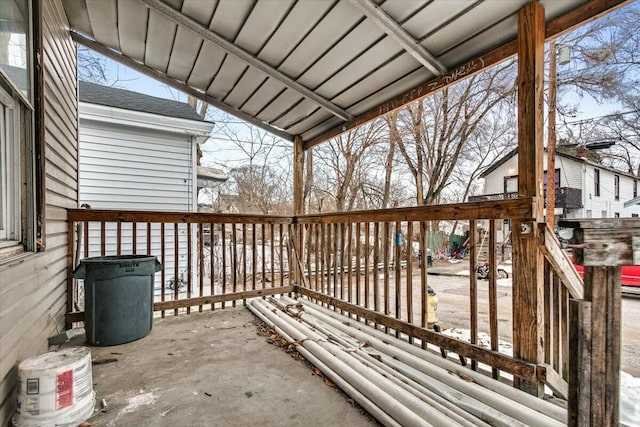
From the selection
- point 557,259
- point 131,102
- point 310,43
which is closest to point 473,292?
point 557,259

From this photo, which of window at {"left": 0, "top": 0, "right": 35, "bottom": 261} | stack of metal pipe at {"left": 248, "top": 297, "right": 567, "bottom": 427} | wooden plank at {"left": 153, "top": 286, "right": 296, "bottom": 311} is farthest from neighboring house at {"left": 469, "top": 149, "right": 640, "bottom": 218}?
window at {"left": 0, "top": 0, "right": 35, "bottom": 261}

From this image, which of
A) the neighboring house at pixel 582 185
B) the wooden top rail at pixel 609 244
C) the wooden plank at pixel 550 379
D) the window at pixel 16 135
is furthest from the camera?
the neighboring house at pixel 582 185

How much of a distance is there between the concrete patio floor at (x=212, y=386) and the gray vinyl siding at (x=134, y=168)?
13.6ft

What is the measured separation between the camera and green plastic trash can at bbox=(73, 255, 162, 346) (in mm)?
2559

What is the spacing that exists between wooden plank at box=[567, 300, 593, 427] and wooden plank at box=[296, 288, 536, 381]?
3.23 feet

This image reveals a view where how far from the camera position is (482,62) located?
243 cm

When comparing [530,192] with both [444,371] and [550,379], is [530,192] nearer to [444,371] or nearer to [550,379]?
[550,379]

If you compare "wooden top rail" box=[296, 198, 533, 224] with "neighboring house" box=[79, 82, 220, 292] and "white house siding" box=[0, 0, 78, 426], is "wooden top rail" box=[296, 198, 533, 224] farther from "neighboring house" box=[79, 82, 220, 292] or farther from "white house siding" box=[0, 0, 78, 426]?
"neighboring house" box=[79, 82, 220, 292]

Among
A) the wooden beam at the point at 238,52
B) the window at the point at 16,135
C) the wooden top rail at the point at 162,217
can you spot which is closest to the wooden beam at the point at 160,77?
the wooden beam at the point at 238,52

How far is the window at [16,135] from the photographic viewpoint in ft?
5.35

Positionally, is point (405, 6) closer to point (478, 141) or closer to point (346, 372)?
point (346, 372)

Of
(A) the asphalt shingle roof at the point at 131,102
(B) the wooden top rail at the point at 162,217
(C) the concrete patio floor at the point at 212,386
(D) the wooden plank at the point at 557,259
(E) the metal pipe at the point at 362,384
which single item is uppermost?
(A) the asphalt shingle roof at the point at 131,102

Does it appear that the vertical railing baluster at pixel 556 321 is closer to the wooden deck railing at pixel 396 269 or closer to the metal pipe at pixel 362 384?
the wooden deck railing at pixel 396 269

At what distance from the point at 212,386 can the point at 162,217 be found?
6.67ft
